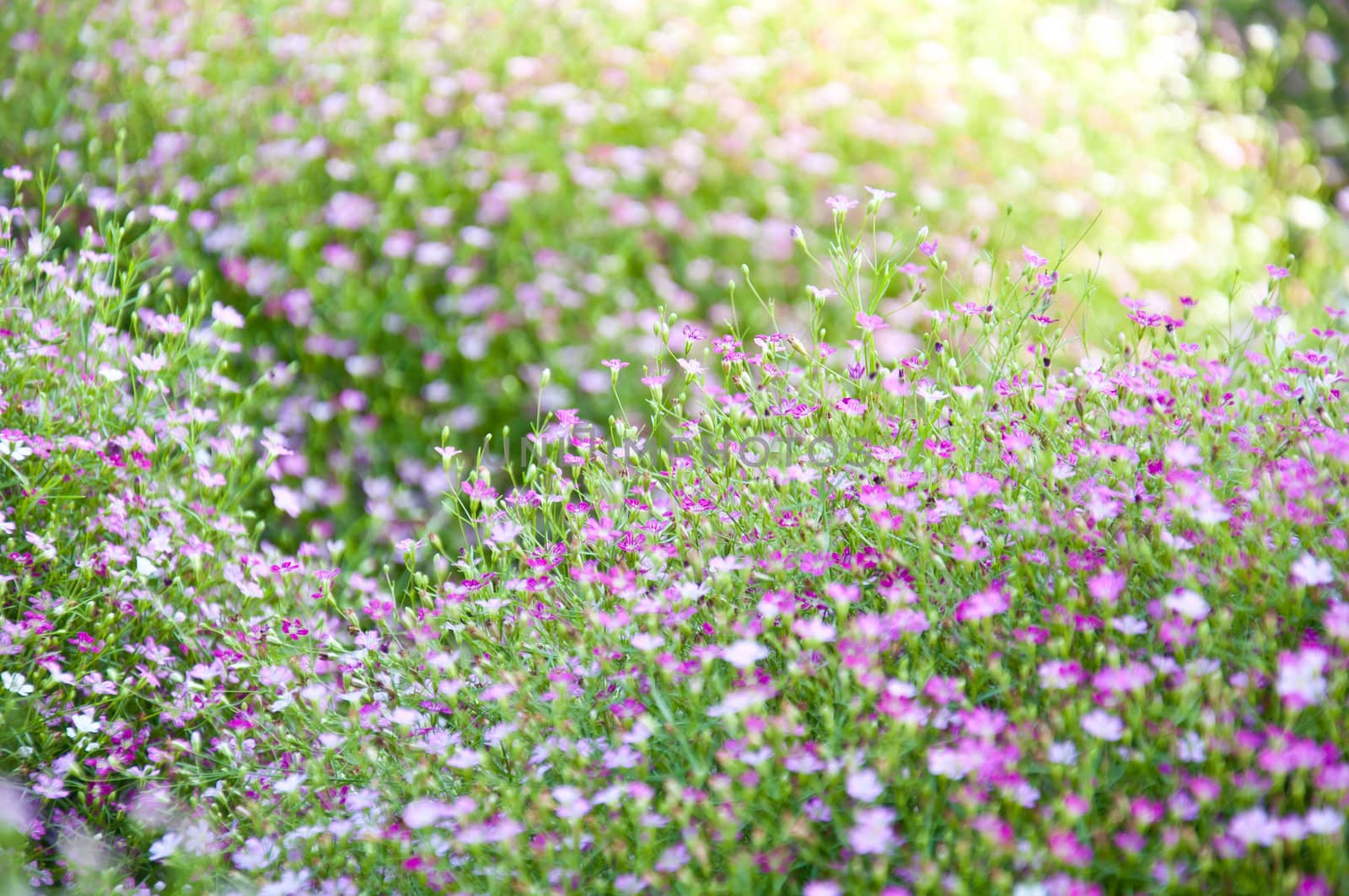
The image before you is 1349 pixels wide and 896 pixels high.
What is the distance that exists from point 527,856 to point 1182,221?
489 centimetres

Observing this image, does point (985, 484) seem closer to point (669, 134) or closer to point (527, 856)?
point (527, 856)

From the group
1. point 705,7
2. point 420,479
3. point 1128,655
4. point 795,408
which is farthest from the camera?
point 705,7

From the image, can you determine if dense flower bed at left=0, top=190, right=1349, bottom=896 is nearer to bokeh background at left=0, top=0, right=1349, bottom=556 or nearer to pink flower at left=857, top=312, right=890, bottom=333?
pink flower at left=857, top=312, right=890, bottom=333

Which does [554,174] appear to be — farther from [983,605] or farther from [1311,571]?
[1311,571]

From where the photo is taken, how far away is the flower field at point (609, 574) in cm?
148

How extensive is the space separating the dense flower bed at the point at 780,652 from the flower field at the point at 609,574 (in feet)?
0.04

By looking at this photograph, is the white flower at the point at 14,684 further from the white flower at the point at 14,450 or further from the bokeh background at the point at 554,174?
the bokeh background at the point at 554,174

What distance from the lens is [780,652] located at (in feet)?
6.09

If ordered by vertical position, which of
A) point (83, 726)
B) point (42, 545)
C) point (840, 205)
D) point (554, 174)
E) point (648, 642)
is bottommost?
point (554, 174)

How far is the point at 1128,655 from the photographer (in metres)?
1.61

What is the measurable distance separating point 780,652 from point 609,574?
302 mm

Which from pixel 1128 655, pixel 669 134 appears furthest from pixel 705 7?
pixel 1128 655

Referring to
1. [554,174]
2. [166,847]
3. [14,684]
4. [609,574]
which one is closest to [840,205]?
[609,574]

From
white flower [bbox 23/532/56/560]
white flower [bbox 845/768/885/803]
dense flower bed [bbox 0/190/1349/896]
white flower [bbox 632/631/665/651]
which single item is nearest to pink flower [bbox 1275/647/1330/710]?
dense flower bed [bbox 0/190/1349/896]
